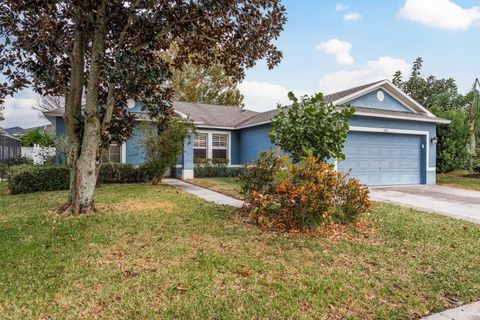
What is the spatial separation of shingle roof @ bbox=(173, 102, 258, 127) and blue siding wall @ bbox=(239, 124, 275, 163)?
3.62 feet

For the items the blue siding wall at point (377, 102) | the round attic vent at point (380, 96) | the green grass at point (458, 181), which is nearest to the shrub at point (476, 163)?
the green grass at point (458, 181)

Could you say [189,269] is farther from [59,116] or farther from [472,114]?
[472,114]

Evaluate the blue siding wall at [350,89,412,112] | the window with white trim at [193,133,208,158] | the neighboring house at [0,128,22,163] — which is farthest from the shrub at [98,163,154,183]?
the blue siding wall at [350,89,412,112]

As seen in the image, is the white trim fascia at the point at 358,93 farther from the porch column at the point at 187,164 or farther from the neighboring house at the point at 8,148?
the neighboring house at the point at 8,148

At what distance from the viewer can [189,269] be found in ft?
13.0

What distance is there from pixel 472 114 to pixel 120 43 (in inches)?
721

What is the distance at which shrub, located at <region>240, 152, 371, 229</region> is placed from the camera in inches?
221

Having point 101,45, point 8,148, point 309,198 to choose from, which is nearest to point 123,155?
point 101,45

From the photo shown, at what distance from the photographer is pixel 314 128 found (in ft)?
23.9

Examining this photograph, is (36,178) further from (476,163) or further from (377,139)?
(476,163)

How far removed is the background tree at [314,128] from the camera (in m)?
7.29

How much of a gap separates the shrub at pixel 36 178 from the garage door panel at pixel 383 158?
10.8 meters

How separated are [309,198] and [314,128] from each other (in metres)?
2.31

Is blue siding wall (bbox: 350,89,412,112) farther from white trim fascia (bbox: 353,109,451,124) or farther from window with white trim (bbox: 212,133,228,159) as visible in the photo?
window with white trim (bbox: 212,133,228,159)
